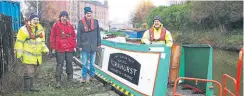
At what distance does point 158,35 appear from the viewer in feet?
21.4

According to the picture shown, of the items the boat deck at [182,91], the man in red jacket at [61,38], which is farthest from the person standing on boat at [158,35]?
the man in red jacket at [61,38]

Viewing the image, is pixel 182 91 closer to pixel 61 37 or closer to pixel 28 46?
pixel 61 37

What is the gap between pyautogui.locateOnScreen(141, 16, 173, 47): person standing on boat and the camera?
21.2 ft

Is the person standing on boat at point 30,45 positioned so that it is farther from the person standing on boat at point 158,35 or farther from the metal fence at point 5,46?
the person standing on boat at point 158,35

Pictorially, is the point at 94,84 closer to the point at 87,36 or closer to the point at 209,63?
the point at 87,36

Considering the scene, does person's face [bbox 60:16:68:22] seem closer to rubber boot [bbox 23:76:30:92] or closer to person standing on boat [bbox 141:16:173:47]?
rubber boot [bbox 23:76:30:92]

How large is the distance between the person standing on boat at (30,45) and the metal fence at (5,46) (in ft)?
1.19

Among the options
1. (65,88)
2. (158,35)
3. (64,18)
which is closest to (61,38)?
(64,18)

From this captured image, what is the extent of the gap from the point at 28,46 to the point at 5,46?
25.7 inches

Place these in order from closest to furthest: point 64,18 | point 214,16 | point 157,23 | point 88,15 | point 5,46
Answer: point 157,23, point 5,46, point 64,18, point 88,15, point 214,16

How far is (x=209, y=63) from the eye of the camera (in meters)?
5.86

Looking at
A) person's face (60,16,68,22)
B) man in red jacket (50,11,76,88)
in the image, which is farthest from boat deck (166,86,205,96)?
person's face (60,16,68,22)

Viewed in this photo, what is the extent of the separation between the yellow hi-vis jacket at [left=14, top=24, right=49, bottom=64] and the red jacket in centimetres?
42

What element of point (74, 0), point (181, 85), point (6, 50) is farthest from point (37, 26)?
point (74, 0)
